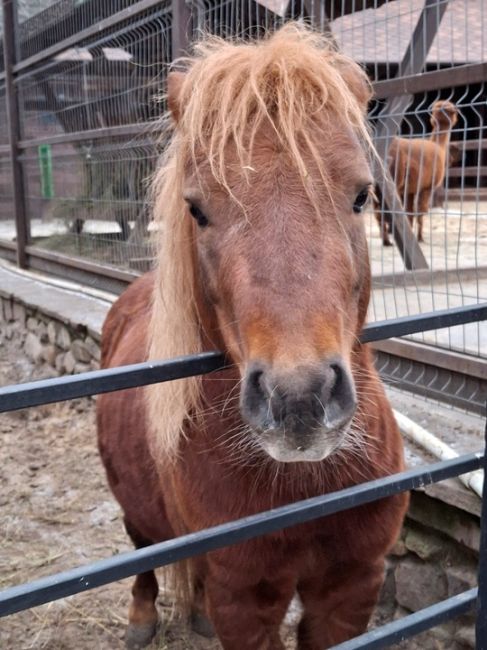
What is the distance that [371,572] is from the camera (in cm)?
183

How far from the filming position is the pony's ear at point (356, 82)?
175 cm

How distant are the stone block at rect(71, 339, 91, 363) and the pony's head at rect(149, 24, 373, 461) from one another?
353 cm

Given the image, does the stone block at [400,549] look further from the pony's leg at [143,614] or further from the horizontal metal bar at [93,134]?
the horizontal metal bar at [93,134]

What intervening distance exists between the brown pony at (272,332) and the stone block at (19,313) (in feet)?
15.4

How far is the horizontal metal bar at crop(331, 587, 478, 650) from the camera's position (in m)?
1.48

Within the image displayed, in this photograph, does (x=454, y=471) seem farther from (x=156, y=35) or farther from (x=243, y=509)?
(x=156, y=35)

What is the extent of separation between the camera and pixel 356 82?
1764mm

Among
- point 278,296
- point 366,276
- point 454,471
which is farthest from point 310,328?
point 454,471

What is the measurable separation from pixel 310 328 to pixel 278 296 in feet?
0.31

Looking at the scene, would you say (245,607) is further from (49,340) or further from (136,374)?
(49,340)

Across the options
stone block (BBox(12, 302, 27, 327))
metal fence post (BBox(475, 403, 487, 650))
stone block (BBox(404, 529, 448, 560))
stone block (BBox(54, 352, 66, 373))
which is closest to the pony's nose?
metal fence post (BBox(475, 403, 487, 650))

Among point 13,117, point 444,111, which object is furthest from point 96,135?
point 444,111

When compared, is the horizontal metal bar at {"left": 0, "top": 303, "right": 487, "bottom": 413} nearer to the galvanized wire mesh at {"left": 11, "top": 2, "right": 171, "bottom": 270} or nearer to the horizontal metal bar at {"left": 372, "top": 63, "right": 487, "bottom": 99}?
the horizontal metal bar at {"left": 372, "top": 63, "right": 487, "bottom": 99}

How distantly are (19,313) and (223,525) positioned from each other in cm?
576
